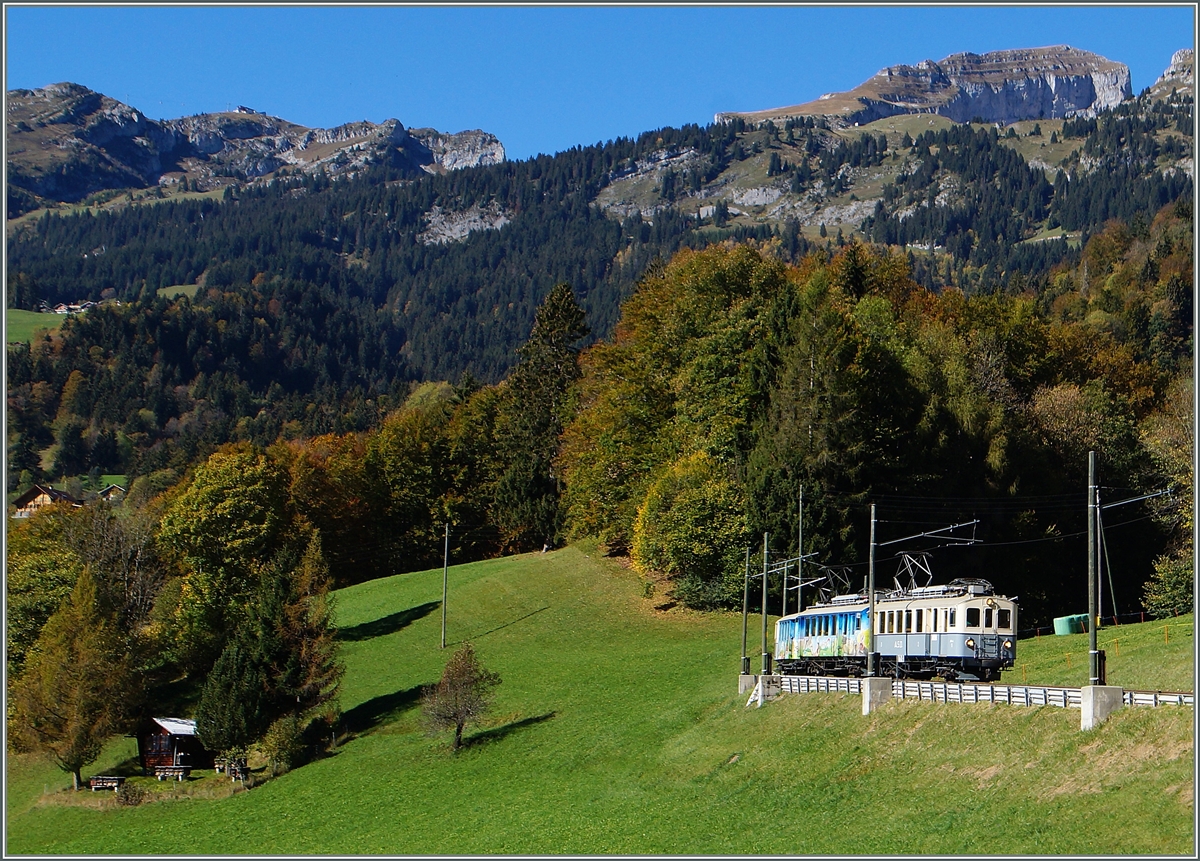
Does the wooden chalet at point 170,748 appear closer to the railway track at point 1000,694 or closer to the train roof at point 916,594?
the train roof at point 916,594

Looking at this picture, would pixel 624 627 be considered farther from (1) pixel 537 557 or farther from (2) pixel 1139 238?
(2) pixel 1139 238

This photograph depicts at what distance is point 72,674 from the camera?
202ft

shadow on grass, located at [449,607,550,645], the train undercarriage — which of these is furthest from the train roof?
shadow on grass, located at [449,607,550,645]

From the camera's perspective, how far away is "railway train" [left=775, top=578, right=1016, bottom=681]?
44875mm

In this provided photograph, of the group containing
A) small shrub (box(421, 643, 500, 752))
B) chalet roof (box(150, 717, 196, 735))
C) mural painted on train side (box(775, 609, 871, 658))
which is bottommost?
chalet roof (box(150, 717, 196, 735))

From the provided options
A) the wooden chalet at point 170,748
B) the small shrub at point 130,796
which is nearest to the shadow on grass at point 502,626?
the wooden chalet at point 170,748

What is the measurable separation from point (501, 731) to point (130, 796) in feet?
52.9

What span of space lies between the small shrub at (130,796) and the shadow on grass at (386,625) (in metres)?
19.2

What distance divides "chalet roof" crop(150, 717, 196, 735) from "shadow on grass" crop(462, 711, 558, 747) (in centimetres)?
1521

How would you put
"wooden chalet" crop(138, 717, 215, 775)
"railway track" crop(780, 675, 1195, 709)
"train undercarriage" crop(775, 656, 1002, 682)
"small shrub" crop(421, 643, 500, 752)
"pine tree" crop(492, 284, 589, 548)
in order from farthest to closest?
"pine tree" crop(492, 284, 589, 548) → "wooden chalet" crop(138, 717, 215, 775) → "small shrub" crop(421, 643, 500, 752) → "train undercarriage" crop(775, 656, 1002, 682) → "railway track" crop(780, 675, 1195, 709)

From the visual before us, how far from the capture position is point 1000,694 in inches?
1403

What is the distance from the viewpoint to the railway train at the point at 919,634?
44.9 metres

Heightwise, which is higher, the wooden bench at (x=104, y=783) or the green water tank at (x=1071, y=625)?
the green water tank at (x=1071, y=625)

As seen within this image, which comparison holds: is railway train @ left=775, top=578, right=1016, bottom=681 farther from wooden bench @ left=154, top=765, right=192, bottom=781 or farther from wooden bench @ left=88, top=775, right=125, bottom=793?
wooden bench @ left=88, top=775, right=125, bottom=793
